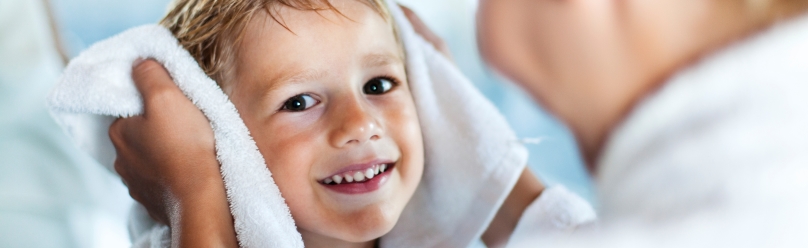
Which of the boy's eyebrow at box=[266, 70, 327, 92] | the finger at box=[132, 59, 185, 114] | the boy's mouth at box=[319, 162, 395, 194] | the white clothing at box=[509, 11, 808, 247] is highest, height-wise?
the finger at box=[132, 59, 185, 114]

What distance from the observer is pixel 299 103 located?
2.12 ft

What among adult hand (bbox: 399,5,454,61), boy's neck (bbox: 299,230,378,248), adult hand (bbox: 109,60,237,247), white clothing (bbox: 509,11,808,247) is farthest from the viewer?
adult hand (bbox: 399,5,454,61)

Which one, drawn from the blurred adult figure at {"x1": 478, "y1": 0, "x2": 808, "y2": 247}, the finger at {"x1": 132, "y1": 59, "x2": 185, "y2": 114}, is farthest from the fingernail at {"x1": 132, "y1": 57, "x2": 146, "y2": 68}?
the blurred adult figure at {"x1": 478, "y1": 0, "x2": 808, "y2": 247}

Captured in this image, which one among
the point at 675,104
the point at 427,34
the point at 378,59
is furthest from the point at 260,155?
the point at 675,104

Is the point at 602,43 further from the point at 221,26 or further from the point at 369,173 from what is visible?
the point at 221,26

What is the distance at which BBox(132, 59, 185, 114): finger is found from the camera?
2.10 feet

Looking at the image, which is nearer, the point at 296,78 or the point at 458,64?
the point at 296,78

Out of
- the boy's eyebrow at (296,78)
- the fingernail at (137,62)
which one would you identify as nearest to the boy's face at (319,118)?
the boy's eyebrow at (296,78)

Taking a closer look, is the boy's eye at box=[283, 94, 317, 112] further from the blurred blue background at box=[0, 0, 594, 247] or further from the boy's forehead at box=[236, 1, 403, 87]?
the blurred blue background at box=[0, 0, 594, 247]

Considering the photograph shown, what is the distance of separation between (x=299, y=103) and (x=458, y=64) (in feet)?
0.84

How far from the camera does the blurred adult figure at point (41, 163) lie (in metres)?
0.69

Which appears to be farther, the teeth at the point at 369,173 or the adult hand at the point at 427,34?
the adult hand at the point at 427,34

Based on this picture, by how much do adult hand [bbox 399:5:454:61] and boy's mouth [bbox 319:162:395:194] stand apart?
21cm

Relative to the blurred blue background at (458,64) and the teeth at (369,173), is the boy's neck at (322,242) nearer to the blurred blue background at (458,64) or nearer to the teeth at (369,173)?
the teeth at (369,173)
